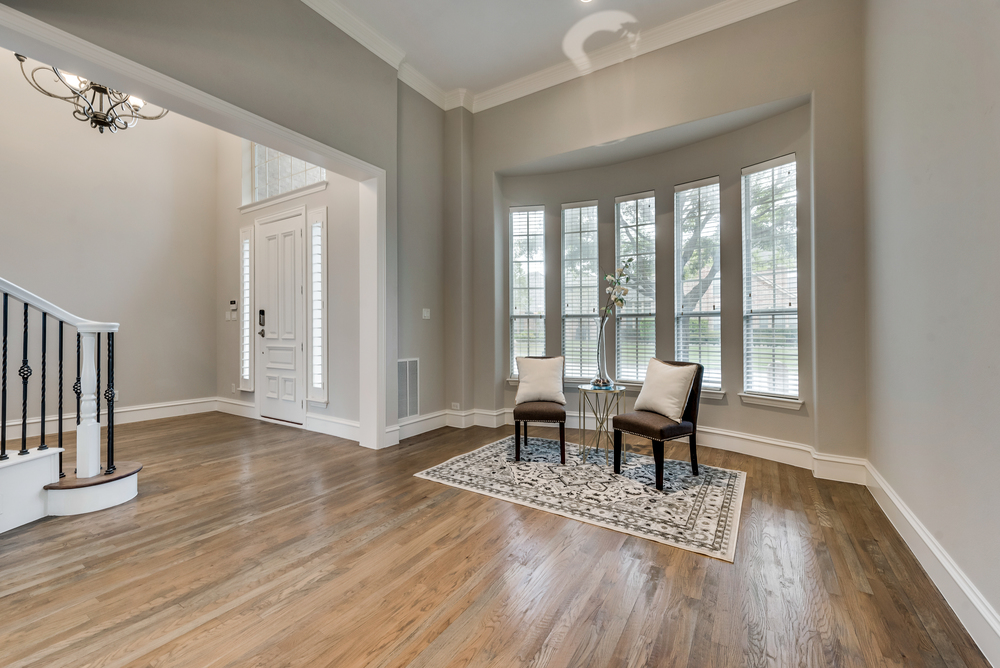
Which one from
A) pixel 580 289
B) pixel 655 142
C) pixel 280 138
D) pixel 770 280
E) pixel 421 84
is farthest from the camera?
pixel 580 289

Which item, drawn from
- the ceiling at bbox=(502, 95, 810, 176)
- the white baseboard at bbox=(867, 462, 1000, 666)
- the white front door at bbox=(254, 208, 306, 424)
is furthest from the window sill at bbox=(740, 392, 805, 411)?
the white front door at bbox=(254, 208, 306, 424)

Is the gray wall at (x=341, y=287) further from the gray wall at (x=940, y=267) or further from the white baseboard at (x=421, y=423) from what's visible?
the gray wall at (x=940, y=267)

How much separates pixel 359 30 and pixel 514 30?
139 centimetres

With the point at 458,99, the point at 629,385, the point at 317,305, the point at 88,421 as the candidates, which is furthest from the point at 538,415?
the point at 458,99

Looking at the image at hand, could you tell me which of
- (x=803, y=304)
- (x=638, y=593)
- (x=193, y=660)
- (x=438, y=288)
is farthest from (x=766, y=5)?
(x=193, y=660)

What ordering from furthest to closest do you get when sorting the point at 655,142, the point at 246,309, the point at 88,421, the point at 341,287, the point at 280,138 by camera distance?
the point at 246,309 < the point at 341,287 < the point at 655,142 < the point at 280,138 < the point at 88,421

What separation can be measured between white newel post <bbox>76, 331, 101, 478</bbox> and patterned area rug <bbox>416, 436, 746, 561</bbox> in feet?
6.96

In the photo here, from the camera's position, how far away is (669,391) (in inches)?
129

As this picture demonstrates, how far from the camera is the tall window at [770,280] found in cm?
361

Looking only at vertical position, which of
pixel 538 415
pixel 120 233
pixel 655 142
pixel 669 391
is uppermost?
pixel 655 142

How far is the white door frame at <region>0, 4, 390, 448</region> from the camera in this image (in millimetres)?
2182

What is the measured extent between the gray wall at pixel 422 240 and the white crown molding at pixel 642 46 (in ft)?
2.61

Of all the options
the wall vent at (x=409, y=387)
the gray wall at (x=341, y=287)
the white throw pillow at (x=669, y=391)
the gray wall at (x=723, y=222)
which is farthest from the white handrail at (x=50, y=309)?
the white throw pillow at (x=669, y=391)

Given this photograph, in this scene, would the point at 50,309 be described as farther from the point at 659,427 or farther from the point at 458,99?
the point at 458,99
